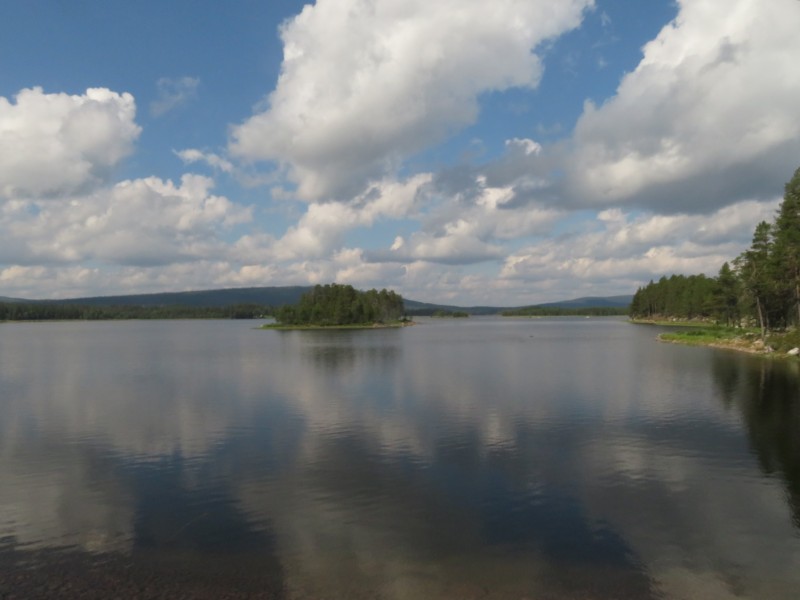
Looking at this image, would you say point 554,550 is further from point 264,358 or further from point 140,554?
point 264,358

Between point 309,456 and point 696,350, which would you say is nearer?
point 309,456

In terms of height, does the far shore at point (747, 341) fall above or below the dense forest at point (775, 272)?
below

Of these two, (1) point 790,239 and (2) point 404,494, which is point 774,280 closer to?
(1) point 790,239

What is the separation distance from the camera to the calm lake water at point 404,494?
1566cm

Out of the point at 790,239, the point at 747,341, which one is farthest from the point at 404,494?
the point at 747,341

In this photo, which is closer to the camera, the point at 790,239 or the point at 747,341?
the point at 790,239

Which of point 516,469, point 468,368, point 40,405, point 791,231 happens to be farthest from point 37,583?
point 791,231

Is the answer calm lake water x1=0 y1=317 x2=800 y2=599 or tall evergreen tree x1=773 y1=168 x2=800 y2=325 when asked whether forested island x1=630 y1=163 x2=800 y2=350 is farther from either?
calm lake water x1=0 y1=317 x2=800 y2=599

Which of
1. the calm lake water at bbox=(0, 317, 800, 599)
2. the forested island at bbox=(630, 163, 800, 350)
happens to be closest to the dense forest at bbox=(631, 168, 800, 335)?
the forested island at bbox=(630, 163, 800, 350)

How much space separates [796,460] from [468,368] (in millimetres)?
42747

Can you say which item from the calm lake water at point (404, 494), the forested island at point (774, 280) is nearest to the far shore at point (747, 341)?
the forested island at point (774, 280)

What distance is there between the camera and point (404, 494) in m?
22.3

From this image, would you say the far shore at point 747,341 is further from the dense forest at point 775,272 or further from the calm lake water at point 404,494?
the calm lake water at point 404,494

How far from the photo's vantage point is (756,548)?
17.3 meters
